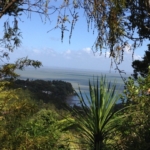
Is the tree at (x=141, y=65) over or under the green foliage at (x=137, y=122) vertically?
over

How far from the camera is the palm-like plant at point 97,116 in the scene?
11.4 ft

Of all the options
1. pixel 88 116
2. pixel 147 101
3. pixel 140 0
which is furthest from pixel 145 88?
pixel 140 0

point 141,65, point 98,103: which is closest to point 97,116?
point 98,103

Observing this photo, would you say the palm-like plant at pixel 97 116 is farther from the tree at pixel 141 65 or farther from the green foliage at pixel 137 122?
the tree at pixel 141 65

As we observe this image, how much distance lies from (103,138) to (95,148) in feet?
0.59

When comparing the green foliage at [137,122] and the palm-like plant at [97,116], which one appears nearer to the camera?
the palm-like plant at [97,116]

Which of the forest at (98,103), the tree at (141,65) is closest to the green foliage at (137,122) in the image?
the forest at (98,103)

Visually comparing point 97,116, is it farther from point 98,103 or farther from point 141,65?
point 141,65

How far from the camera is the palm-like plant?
3482 millimetres

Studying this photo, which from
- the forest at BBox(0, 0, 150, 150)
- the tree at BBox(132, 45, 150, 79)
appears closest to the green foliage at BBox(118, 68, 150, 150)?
the forest at BBox(0, 0, 150, 150)

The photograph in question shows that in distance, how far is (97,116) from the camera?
3512 mm

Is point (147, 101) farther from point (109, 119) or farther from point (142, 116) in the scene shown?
point (109, 119)

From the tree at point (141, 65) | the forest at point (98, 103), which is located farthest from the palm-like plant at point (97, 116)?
the tree at point (141, 65)

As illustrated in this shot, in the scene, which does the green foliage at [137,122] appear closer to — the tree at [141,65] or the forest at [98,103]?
the forest at [98,103]
